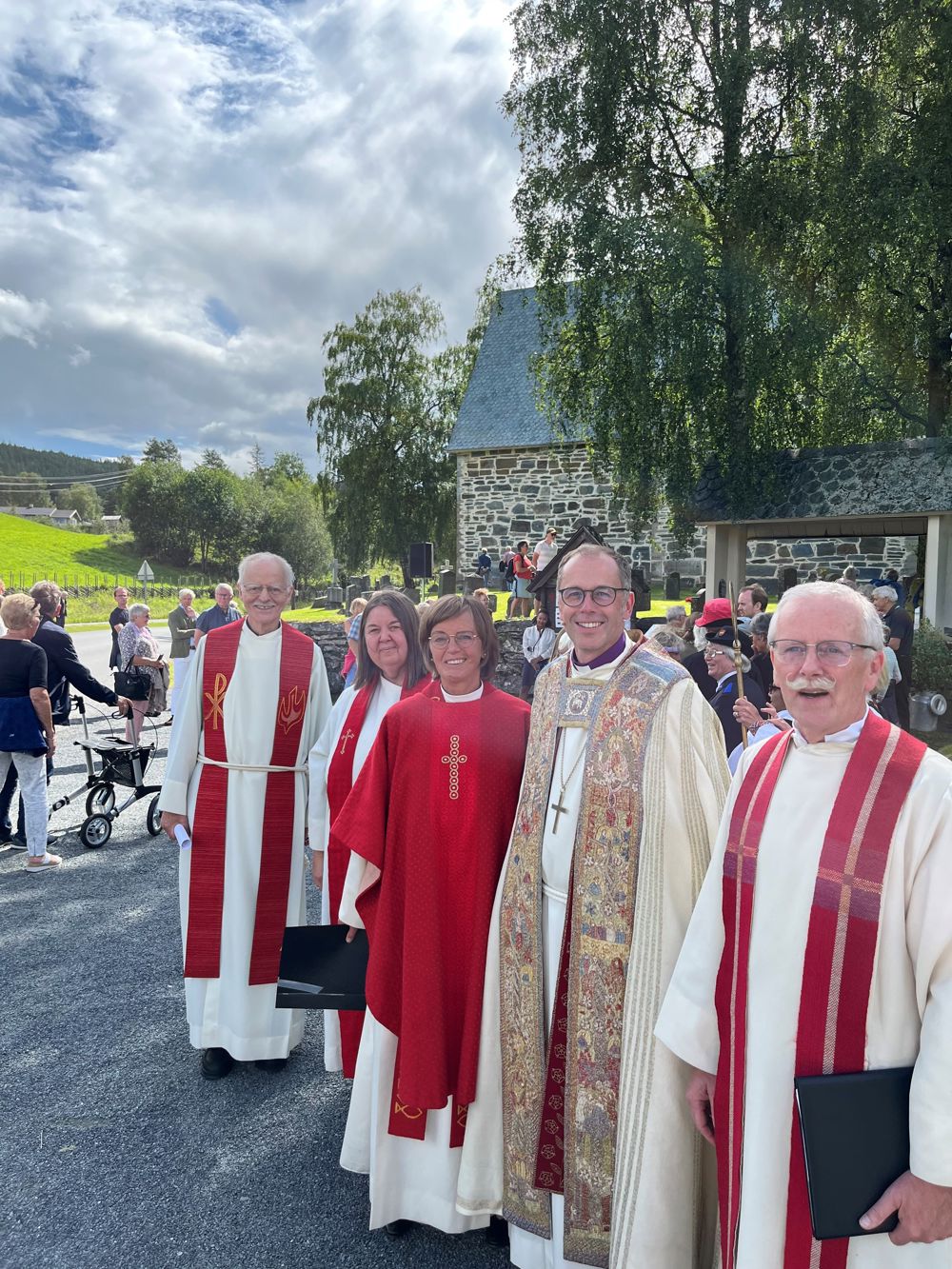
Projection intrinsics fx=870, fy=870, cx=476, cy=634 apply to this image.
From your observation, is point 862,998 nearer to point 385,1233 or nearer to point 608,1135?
point 608,1135

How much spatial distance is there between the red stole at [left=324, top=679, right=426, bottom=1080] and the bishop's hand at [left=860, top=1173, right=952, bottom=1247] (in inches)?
81.9

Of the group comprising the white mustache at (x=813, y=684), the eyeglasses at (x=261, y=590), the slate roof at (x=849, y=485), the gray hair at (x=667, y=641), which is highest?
the slate roof at (x=849, y=485)

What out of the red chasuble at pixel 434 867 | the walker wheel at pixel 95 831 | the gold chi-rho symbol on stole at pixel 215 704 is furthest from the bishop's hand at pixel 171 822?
the walker wheel at pixel 95 831

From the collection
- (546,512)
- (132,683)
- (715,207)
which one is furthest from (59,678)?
(546,512)

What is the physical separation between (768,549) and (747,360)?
10694 mm

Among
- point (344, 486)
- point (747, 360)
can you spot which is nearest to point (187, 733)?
point (747, 360)

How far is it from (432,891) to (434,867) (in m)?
0.07

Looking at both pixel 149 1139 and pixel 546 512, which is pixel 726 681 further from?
pixel 546 512

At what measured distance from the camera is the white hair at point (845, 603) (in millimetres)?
1880

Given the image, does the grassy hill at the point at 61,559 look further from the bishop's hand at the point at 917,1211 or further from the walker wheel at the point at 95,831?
the bishop's hand at the point at 917,1211

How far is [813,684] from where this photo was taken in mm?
1884

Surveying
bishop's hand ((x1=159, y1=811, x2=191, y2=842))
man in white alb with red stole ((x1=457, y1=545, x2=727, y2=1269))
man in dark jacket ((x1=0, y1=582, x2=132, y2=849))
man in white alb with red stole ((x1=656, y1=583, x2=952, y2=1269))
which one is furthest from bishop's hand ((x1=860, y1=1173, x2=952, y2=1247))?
man in dark jacket ((x1=0, y1=582, x2=132, y2=849))

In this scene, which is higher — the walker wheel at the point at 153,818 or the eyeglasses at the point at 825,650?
the eyeglasses at the point at 825,650

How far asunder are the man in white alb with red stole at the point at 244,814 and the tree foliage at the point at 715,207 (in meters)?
9.93
